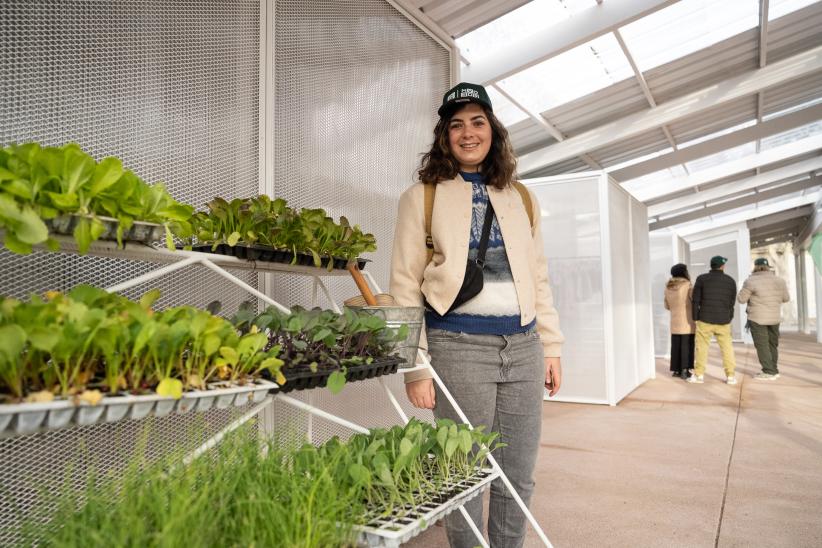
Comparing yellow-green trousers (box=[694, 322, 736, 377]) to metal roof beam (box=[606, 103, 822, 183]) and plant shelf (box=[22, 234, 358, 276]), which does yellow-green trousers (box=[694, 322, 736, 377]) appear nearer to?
metal roof beam (box=[606, 103, 822, 183])

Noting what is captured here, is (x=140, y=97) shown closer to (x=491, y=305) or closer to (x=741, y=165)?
(x=491, y=305)

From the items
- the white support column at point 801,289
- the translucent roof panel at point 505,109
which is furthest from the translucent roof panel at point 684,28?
the white support column at point 801,289

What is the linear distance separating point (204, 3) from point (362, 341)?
4.41 ft

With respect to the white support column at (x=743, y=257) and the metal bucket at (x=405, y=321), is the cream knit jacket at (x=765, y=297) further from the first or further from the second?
the metal bucket at (x=405, y=321)

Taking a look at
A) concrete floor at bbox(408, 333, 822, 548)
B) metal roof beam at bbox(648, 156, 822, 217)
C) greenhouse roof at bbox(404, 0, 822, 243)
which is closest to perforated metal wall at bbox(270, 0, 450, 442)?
greenhouse roof at bbox(404, 0, 822, 243)

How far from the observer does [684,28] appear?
4.97 m

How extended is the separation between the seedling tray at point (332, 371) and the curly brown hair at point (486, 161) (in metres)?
0.68

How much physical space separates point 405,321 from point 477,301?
338 mm

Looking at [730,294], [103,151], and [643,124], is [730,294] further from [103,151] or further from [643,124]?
[103,151]

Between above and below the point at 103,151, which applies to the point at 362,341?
below

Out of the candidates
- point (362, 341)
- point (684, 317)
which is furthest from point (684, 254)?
point (362, 341)

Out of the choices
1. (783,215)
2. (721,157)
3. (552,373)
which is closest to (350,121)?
(552,373)

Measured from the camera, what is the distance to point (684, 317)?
7.26m

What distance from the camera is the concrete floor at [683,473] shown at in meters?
2.50
